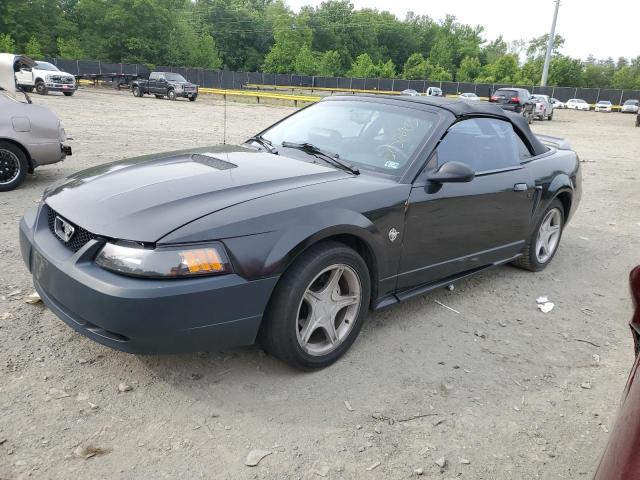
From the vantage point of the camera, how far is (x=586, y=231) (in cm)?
670

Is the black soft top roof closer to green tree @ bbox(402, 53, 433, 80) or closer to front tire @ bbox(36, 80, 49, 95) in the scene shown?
front tire @ bbox(36, 80, 49, 95)

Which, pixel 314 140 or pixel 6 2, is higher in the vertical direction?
pixel 6 2

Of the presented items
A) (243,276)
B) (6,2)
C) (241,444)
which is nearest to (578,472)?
(241,444)

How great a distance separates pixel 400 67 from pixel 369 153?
111888 millimetres

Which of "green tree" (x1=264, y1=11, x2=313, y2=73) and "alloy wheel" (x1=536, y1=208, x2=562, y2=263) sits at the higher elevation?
"green tree" (x1=264, y1=11, x2=313, y2=73)

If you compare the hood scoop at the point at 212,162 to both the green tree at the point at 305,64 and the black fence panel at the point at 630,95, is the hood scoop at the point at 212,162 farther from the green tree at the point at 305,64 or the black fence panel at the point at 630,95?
the green tree at the point at 305,64

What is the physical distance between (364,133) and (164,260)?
1.98 meters

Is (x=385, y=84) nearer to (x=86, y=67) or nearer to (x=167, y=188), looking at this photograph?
(x=86, y=67)

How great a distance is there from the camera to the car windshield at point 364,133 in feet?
11.8

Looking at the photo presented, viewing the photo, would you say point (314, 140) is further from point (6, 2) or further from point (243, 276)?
point (6, 2)

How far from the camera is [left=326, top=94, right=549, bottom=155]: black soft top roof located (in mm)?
3891

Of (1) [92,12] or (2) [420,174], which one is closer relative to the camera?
(2) [420,174]

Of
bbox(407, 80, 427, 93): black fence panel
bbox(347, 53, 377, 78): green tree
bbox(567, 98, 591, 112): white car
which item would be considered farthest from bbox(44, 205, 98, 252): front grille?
bbox(347, 53, 377, 78): green tree

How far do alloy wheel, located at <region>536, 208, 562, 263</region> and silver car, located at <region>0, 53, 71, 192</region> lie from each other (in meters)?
6.07
